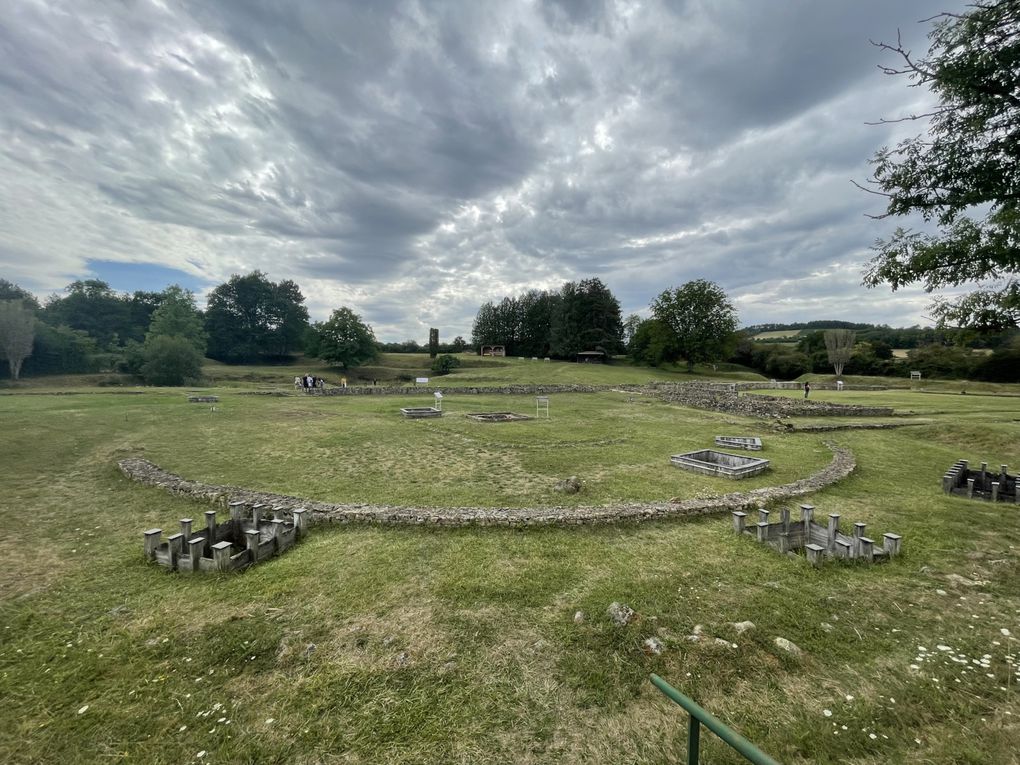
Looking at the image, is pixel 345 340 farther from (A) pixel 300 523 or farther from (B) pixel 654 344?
(A) pixel 300 523

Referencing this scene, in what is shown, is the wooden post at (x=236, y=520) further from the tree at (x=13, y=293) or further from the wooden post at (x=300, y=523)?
the tree at (x=13, y=293)

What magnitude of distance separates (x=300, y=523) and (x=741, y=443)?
14.7m

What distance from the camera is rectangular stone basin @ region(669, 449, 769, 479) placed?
1123 centimetres

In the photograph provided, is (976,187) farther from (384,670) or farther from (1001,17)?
(384,670)

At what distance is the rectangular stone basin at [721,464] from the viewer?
11227mm

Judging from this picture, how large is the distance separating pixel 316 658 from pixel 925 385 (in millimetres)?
61387

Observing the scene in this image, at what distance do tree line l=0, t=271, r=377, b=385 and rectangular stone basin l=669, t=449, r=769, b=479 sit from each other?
159 ft

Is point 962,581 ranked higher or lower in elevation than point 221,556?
lower

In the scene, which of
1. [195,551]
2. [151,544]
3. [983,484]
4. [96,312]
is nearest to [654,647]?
[195,551]

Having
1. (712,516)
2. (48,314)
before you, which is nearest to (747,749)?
(712,516)

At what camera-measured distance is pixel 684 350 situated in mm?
61781

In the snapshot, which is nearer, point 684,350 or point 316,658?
point 316,658

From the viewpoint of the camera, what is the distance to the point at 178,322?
170 feet

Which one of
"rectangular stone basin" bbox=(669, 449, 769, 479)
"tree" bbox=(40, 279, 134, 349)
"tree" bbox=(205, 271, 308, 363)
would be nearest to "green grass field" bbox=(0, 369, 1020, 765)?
"rectangular stone basin" bbox=(669, 449, 769, 479)
